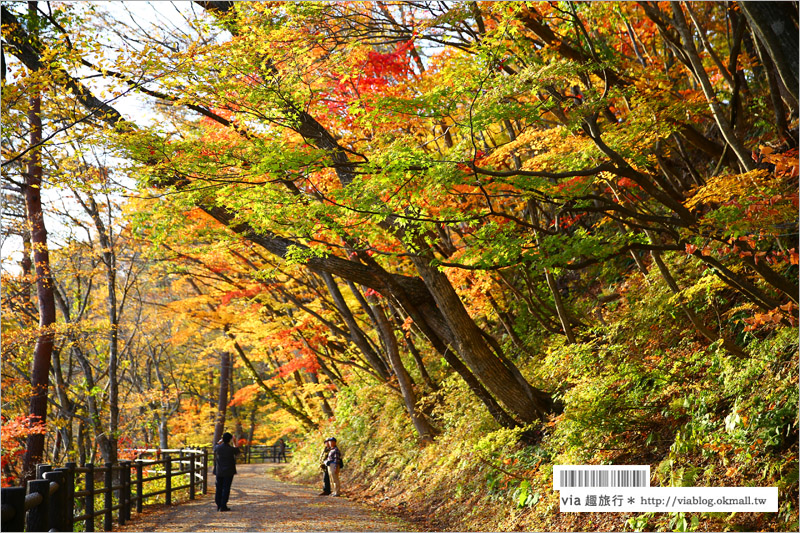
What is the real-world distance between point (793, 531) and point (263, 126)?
6.76m

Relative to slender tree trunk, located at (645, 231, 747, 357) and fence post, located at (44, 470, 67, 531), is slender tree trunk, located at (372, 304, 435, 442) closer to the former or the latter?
slender tree trunk, located at (645, 231, 747, 357)

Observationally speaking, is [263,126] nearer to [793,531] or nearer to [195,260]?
[793,531]

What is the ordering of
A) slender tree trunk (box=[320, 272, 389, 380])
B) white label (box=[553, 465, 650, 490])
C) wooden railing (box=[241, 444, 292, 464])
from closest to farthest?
white label (box=[553, 465, 650, 490]), slender tree trunk (box=[320, 272, 389, 380]), wooden railing (box=[241, 444, 292, 464])

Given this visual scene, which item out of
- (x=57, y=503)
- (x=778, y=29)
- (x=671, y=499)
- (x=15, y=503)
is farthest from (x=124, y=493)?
(x=778, y=29)

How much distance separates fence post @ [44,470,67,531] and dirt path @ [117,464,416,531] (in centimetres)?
352

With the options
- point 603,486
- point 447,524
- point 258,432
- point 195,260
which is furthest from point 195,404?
point 603,486

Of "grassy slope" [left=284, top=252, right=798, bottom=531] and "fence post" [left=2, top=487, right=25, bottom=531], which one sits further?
"grassy slope" [left=284, top=252, right=798, bottom=531]

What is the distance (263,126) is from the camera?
770cm

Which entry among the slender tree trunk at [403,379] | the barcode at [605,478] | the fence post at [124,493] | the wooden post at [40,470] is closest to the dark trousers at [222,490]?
the fence post at [124,493]

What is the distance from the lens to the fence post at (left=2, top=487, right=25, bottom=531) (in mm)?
3311

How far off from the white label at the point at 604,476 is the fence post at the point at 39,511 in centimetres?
400

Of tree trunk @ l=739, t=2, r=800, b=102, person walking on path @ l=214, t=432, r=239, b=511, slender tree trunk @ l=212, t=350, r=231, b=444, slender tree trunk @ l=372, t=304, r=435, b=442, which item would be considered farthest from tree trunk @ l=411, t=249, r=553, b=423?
slender tree trunk @ l=212, t=350, r=231, b=444

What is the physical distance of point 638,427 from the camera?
260 inches

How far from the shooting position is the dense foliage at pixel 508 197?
17.4ft
